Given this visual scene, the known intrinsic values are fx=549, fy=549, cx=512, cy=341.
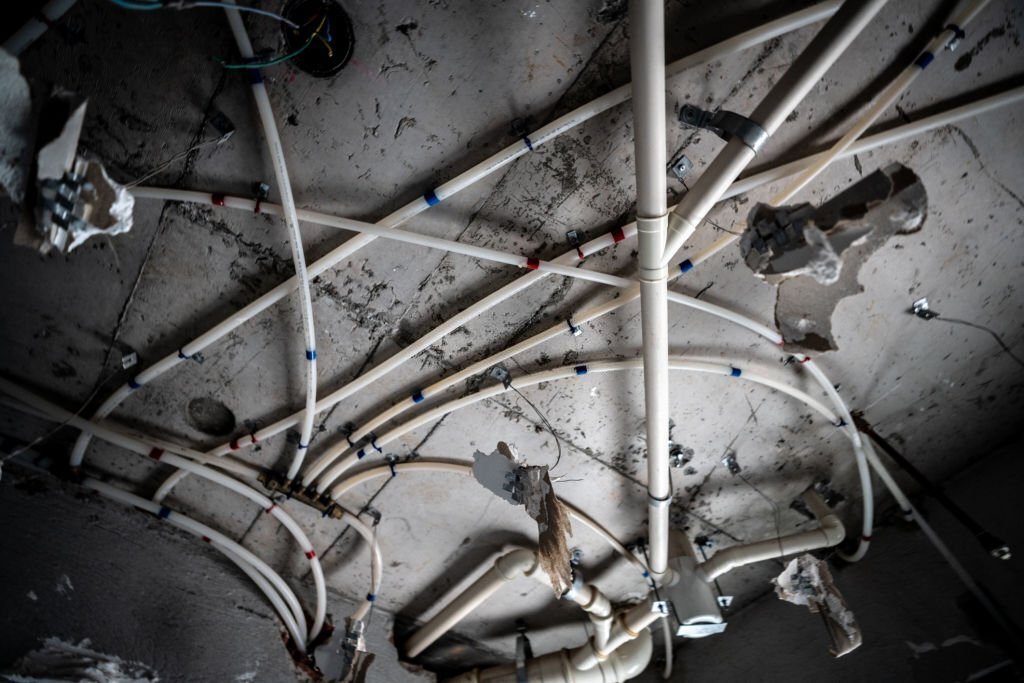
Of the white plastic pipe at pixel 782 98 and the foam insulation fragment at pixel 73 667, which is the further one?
the foam insulation fragment at pixel 73 667

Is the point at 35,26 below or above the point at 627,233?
above

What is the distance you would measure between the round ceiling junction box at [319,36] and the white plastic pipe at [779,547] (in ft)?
5.85

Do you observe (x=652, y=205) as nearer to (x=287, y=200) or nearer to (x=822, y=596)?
(x=287, y=200)

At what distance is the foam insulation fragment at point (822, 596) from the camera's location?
1593 mm

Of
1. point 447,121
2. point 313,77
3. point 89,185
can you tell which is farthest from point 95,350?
point 447,121

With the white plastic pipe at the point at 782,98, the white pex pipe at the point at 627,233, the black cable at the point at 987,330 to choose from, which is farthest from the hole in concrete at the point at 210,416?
the black cable at the point at 987,330

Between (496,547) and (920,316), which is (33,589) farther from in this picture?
(920,316)

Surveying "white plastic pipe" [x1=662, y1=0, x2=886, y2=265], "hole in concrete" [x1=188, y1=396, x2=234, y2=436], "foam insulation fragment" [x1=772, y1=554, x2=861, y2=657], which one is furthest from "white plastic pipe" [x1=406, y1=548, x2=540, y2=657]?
"white plastic pipe" [x1=662, y1=0, x2=886, y2=265]

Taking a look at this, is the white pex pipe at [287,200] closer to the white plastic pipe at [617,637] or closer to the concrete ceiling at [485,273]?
the concrete ceiling at [485,273]

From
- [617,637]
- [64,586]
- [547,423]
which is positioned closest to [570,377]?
[547,423]

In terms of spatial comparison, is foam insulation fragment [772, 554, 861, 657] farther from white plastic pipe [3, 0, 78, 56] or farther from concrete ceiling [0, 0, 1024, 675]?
white plastic pipe [3, 0, 78, 56]

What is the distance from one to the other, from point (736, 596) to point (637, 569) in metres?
0.50

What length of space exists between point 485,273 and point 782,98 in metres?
0.75

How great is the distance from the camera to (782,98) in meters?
1.00
